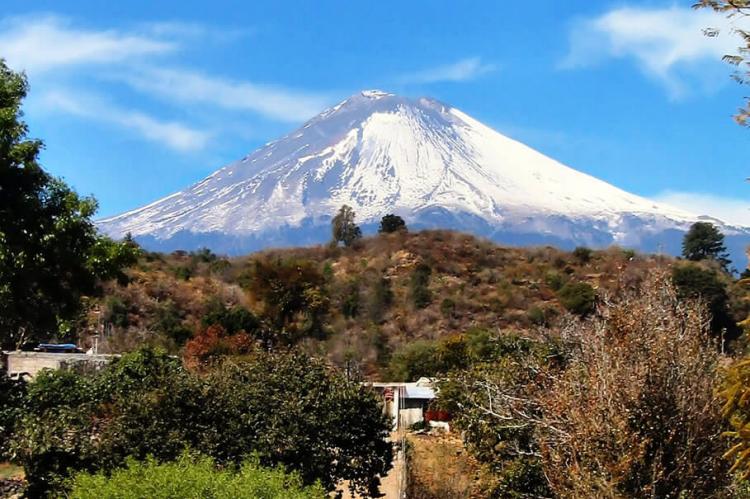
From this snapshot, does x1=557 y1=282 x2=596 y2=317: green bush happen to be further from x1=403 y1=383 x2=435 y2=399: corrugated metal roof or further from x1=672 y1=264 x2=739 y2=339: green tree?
x1=403 y1=383 x2=435 y2=399: corrugated metal roof

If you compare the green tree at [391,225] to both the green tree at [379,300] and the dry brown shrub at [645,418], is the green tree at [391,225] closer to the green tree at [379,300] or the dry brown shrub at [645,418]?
the green tree at [379,300]

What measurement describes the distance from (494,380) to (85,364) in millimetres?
12216

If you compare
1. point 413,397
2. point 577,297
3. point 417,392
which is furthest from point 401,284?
point 413,397

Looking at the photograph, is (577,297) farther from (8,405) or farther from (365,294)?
(8,405)

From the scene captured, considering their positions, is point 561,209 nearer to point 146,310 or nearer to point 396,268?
point 396,268

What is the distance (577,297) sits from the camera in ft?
136

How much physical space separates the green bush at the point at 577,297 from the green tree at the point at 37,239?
28495mm

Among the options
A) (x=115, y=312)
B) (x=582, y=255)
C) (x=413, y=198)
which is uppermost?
(x=413, y=198)

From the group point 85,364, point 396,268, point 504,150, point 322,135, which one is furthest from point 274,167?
point 85,364

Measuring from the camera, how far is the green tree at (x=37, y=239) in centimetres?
1217

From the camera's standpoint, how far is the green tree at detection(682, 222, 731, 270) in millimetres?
56562

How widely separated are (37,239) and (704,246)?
163ft

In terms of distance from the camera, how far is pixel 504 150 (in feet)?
535

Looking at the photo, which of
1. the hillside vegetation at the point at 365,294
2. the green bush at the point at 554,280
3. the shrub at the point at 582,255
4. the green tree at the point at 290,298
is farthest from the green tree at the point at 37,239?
the shrub at the point at 582,255
